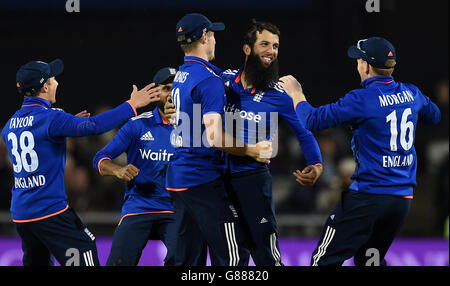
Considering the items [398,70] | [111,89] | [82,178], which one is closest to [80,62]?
[111,89]

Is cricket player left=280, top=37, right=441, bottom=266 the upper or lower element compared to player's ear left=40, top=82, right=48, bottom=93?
lower

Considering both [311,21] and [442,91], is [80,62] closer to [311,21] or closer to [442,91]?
[311,21]

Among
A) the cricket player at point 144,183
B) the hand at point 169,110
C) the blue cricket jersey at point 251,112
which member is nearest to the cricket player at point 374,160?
the blue cricket jersey at point 251,112

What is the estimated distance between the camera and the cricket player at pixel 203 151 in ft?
19.1

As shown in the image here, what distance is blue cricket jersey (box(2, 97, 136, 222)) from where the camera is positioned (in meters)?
6.40

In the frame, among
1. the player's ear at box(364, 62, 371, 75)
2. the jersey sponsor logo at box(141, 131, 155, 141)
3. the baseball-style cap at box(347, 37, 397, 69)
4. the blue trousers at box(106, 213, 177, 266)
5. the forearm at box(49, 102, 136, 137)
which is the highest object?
the baseball-style cap at box(347, 37, 397, 69)

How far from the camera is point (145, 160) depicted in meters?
7.18

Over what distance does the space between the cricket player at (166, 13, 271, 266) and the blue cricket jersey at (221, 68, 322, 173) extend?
31cm

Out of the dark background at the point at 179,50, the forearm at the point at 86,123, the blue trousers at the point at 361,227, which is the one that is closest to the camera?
the blue trousers at the point at 361,227

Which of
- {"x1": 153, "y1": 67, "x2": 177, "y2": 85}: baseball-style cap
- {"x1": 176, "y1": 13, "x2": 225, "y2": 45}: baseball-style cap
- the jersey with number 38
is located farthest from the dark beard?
the jersey with number 38

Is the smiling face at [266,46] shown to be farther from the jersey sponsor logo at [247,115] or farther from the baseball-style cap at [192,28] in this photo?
the baseball-style cap at [192,28]

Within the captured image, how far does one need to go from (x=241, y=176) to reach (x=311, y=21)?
8.43 metres

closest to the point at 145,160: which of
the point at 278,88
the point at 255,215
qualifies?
the point at 255,215

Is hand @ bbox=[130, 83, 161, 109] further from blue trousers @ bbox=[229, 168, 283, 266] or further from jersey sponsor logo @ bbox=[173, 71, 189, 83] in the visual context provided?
blue trousers @ bbox=[229, 168, 283, 266]
